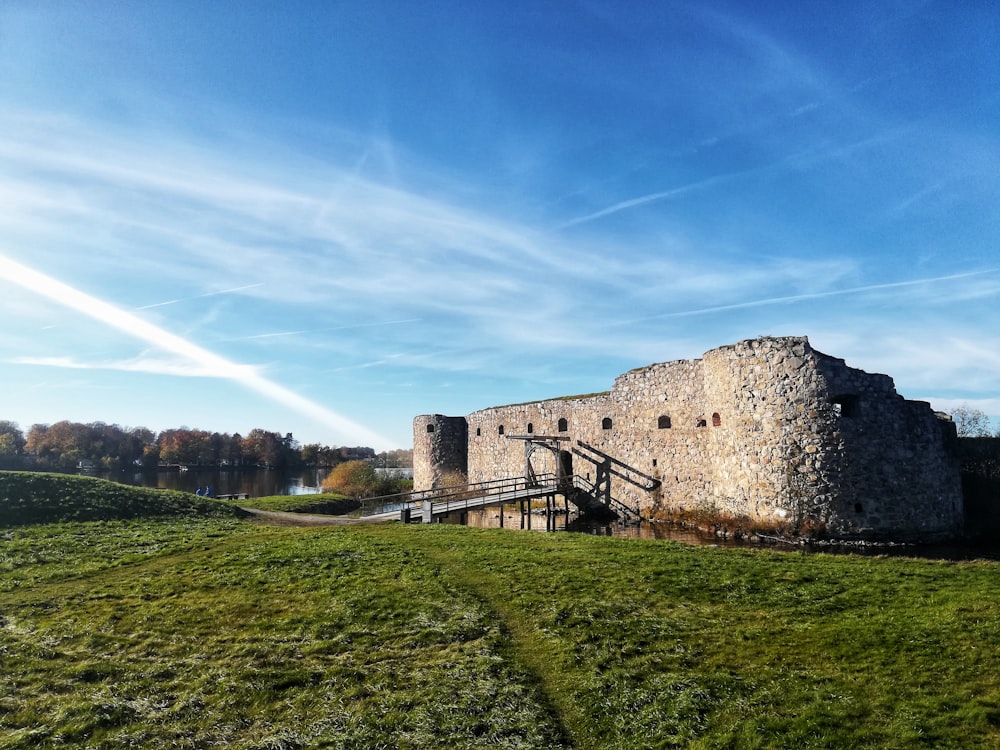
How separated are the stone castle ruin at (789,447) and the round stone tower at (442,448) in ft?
40.9

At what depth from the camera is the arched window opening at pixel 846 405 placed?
16.0 metres

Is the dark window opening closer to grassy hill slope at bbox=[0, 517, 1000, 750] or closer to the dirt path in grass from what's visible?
grassy hill slope at bbox=[0, 517, 1000, 750]

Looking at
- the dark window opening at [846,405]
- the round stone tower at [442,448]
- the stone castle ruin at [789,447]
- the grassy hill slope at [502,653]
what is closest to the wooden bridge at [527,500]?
the stone castle ruin at [789,447]

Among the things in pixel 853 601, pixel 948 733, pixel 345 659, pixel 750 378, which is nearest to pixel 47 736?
pixel 345 659

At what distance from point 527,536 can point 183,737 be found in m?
9.82

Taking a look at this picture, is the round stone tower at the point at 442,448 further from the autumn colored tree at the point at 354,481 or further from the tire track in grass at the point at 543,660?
the tire track in grass at the point at 543,660

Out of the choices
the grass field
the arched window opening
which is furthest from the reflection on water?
the arched window opening

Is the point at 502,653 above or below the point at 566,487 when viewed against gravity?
below

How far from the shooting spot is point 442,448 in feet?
108

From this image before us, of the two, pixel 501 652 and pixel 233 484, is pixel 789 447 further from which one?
pixel 233 484

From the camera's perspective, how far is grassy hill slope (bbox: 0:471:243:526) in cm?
1468

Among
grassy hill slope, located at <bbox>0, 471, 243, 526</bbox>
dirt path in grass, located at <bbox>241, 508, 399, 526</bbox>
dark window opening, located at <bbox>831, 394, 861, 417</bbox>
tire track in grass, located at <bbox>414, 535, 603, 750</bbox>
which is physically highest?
dark window opening, located at <bbox>831, 394, 861, 417</bbox>

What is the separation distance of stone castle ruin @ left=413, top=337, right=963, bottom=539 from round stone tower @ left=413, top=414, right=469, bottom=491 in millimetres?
12476

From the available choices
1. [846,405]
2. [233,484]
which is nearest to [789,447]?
[846,405]
